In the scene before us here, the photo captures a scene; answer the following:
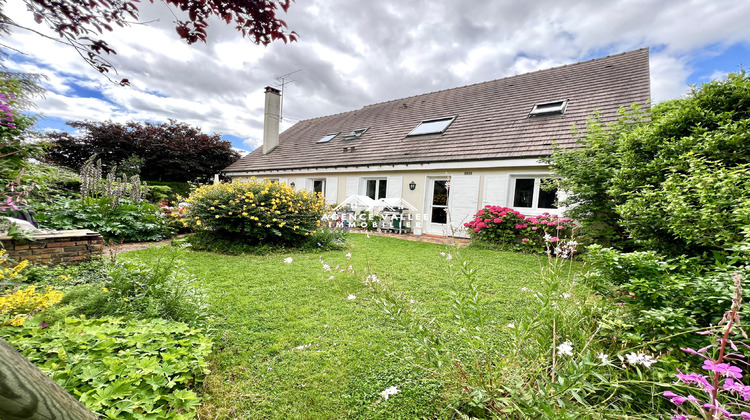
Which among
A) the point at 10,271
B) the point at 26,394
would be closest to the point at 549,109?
the point at 26,394

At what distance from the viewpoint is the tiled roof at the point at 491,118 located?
8.55 metres

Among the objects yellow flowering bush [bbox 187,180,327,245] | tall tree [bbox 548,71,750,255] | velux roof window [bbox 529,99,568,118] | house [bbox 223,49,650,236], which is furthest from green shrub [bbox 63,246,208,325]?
velux roof window [bbox 529,99,568,118]

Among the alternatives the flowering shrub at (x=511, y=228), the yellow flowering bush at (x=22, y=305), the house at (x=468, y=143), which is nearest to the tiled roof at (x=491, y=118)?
the house at (x=468, y=143)

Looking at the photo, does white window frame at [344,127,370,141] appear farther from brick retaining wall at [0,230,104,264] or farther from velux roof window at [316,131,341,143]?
brick retaining wall at [0,230,104,264]

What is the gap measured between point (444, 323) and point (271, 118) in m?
16.0

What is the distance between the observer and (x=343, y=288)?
12.8 feet

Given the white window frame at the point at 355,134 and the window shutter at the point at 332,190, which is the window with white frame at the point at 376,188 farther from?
the white window frame at the point at 355,134

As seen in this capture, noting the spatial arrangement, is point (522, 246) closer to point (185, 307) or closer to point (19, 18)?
point (185, 307)

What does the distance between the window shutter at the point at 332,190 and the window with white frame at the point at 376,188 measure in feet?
4.87

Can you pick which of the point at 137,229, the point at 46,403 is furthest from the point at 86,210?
the point at 46,403

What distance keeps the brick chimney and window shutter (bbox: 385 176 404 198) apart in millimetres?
9000

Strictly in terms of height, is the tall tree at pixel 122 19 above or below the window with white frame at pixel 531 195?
above

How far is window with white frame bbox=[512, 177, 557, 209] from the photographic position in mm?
7977

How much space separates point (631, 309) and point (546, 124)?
8427mm
